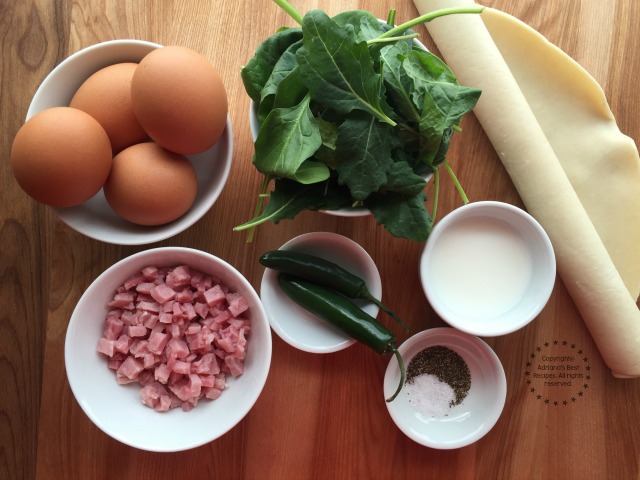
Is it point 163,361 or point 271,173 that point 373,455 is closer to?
point 163,361

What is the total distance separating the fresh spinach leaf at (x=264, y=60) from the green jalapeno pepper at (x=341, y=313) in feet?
1.05

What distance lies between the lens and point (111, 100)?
84cm

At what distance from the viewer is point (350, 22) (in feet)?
2.70

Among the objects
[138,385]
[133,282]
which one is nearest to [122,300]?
[133,282]

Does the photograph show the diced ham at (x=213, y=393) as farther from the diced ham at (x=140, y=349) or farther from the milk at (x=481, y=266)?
the milk at (x=481, y=266)

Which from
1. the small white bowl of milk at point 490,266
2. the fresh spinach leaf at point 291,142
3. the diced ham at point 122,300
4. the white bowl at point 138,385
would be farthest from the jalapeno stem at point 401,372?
the diced ham at point 122,300

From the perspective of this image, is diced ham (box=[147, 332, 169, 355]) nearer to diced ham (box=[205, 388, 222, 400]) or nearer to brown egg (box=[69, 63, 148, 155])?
diced ham (box=[205, 388, 222, 400])

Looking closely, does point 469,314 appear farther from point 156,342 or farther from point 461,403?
point 156,342

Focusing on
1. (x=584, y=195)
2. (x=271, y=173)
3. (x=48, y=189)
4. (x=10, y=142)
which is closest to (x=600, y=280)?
(x=584, y=195)

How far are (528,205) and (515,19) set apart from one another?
1.09ft

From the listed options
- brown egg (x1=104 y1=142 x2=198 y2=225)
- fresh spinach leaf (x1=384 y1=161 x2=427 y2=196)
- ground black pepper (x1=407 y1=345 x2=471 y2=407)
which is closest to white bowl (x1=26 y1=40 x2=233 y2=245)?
brown egg (x1=104 y1=142 x2=198 y2=225)

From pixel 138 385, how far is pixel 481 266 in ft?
2.00

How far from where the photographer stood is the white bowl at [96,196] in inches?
33.6

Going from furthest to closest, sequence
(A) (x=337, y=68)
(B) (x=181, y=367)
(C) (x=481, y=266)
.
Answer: (C) (x=481, y=266)
(B) (x=181, y=367)
(A) (x=337, y=68)
